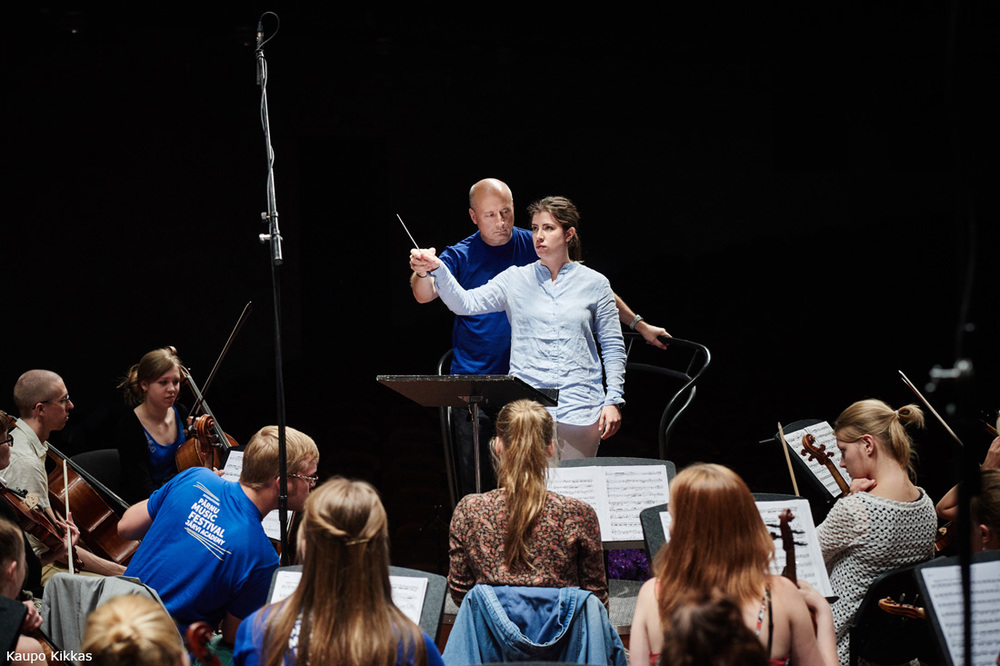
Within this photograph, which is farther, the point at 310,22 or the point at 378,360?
the point at 378,360

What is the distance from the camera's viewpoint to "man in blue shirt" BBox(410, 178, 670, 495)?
4.24 meters

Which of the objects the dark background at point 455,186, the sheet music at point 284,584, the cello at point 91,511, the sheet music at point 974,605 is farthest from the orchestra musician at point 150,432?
the sheet music at point 974,605

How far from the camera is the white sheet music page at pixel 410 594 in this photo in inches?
90.0

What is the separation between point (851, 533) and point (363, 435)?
4668mm

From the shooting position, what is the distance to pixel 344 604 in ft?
6.17

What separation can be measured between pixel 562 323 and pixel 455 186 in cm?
537

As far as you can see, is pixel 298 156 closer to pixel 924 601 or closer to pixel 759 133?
pixel 759 133

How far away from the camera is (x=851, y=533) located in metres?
2.98

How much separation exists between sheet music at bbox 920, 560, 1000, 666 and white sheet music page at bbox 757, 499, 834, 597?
0.45 meters

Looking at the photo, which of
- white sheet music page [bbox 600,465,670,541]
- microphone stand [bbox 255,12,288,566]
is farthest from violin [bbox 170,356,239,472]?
white sheet music page [bbox 600,465,670,541]

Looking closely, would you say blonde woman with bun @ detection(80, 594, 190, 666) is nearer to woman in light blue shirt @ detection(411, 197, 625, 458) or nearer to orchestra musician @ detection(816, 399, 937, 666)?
orchestra musician @ detection(816, 399, 937, 666)

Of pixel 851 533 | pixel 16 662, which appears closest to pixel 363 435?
pixel 851 533

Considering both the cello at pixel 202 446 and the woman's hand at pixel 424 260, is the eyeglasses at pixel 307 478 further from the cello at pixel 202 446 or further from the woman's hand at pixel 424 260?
the cello at pixel 202 446

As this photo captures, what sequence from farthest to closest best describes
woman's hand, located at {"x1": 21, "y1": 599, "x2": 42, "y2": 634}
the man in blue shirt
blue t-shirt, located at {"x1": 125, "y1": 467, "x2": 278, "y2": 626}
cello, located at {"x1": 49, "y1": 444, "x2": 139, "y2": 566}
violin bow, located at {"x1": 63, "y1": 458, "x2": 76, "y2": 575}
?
1. the man in blue shirt
2. cello, located at {"x1": 49, "y1": 444, "x2": 139, "y2": 566}
3. violin bow, located at {"x1": 63, "y1": 458, "x2": 76, "y2": 575}
4. blue t-shirt, located at {"x1": 125, "y1": 467, "x2": 278, "y2": 626}
5. woman's hand, located at {"x1": 21, "y1": 599, "x2": 42, "y2": 634}
